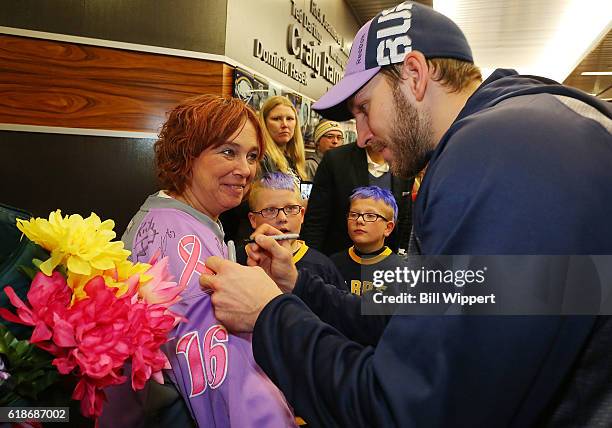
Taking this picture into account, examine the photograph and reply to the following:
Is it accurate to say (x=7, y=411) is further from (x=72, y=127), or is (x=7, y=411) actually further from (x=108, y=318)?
(x=72, y=127)

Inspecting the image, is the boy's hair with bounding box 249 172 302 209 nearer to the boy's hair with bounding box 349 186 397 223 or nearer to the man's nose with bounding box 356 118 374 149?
the boy's hair with bounding box 349 186 397 223

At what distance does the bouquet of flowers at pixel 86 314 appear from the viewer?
0.68 m

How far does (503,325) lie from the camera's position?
0.74 m

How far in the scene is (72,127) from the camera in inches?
125

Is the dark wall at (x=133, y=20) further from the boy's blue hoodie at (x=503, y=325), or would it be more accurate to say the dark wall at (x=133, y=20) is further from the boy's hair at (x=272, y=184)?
the boy's blue hoodie at (x=503, y=325)

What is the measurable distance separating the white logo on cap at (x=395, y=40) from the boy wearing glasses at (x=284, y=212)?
130 cm

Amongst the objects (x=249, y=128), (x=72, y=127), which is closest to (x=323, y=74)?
(x=72, y=127)

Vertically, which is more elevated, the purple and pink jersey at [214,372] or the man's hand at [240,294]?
the man's hand at [240,294]

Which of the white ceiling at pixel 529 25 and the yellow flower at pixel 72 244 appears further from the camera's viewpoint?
the white ceiling at pixel 529 25

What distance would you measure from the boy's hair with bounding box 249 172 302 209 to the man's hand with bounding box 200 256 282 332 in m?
1.40

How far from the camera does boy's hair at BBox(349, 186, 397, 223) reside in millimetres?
2938

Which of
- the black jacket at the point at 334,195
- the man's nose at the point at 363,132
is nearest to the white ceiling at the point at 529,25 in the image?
the black jacket at the point at 334,195

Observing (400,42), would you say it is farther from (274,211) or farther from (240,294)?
(274,211)

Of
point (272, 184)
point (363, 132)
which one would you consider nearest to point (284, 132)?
point (272, 184)
